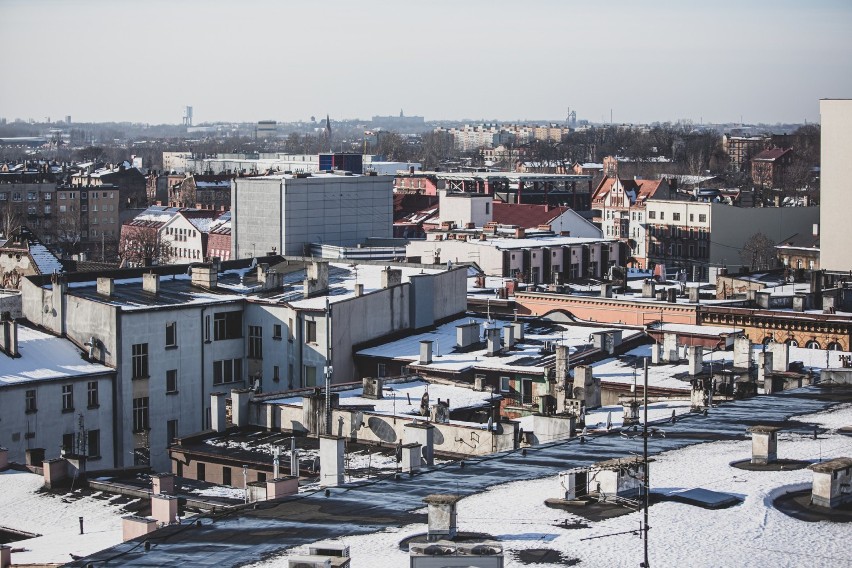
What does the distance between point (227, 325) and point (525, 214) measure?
52.0m

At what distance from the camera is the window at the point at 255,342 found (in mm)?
48000

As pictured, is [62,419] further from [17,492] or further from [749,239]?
[749,239]

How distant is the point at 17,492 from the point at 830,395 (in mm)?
16300

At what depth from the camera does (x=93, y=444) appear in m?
42.4

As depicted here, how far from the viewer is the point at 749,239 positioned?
102 meters

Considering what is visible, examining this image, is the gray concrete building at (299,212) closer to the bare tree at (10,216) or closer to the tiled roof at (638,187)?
the tiled roof at (638,187)

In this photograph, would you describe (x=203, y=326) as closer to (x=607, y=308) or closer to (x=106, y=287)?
(x=106, y=287)

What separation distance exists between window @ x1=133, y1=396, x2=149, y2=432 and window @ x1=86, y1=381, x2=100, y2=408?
1421 mm

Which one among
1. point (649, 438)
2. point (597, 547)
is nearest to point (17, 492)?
point (649, 438)

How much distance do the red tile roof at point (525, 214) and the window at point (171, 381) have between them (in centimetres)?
5132

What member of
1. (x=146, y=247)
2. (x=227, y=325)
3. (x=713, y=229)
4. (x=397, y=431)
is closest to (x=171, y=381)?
(x=227, y=325)

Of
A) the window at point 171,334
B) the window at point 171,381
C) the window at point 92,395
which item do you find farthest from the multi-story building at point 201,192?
the window at point 92,395

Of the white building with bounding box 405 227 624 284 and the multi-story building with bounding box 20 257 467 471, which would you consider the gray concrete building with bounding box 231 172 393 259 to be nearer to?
the white building with bounding box 405 227 624 284

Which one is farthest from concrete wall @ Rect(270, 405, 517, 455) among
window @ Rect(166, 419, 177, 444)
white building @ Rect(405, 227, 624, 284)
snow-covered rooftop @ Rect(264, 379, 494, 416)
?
white building @ Rect(405, 227, 624, 284)
